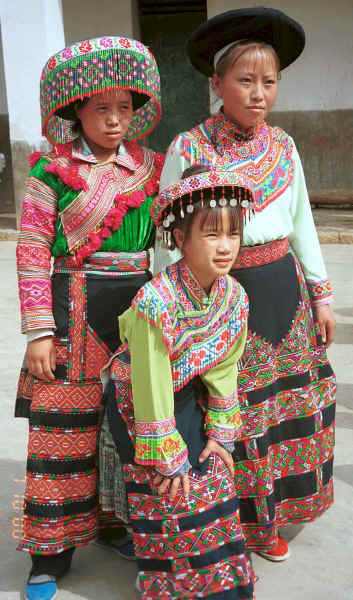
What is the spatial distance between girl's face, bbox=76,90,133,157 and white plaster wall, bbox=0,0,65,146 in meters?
6.56

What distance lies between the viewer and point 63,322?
2.26m

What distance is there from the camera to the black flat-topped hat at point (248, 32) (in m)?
2.19

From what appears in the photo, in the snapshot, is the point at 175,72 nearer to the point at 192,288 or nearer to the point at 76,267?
the point at 76,267

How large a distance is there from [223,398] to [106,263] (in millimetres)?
562

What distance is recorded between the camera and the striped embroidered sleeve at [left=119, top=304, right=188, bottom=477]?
1.93m

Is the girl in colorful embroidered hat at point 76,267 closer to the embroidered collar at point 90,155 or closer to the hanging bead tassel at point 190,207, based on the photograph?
the embroidered collar at point 90,155

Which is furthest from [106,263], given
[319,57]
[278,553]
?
[319,57]

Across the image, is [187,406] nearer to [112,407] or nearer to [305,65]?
[112,407]

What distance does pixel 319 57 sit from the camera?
10.4 metres

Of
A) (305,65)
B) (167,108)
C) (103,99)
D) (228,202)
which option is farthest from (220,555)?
(167,108)

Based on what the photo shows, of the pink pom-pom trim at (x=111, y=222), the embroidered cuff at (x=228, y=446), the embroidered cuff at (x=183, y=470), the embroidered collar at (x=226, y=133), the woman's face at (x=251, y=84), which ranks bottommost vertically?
the embroidered cuff at (x=183, y=470)

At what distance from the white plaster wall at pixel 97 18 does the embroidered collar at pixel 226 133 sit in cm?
884

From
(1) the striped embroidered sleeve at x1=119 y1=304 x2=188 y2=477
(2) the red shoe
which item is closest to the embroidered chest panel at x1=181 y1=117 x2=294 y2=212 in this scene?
(1) the striped embroidered sleeve at x1=119 y1=304 x2=188 y2=477

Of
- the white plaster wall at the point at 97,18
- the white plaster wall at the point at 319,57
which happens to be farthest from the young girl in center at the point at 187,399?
the white plaster wall at the point at 97,18
